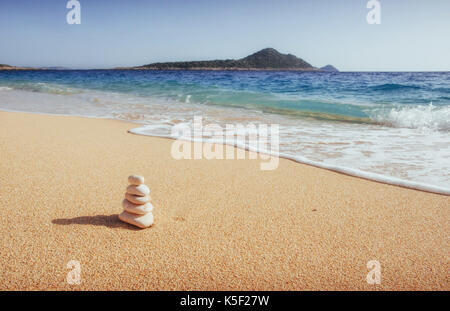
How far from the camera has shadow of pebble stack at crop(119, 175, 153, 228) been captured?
209 centimetres

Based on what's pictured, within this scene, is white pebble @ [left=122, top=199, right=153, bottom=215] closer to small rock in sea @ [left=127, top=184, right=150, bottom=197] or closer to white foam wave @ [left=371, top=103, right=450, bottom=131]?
small rock in sea @ [left=127, top=184, right=150, bottom=197]

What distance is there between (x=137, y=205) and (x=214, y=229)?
1.88 feet

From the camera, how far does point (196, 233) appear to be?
7.28 feet

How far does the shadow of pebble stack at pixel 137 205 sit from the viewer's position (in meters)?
2.09

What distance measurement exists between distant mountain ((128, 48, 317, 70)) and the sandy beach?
80.9 metres

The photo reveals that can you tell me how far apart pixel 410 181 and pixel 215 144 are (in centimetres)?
270

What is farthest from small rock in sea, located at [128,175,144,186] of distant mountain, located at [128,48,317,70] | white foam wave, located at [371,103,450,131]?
distant mountain, located at [128,48,317,70]

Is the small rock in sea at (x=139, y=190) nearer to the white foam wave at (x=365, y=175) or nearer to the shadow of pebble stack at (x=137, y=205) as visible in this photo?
the shadow of pebble stack at (x=137, y=205)

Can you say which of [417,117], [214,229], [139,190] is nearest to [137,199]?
[139,190]

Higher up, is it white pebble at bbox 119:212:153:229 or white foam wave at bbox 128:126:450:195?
white foam wave at bbox 128:126:450:195

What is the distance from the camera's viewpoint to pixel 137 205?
217 centimetres

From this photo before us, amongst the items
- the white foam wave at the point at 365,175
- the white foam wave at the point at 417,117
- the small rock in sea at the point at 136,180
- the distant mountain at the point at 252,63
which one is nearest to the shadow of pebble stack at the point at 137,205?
the small rock in sea at the point at 136,180

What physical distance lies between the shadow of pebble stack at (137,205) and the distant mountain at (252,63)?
81934 millimetres
